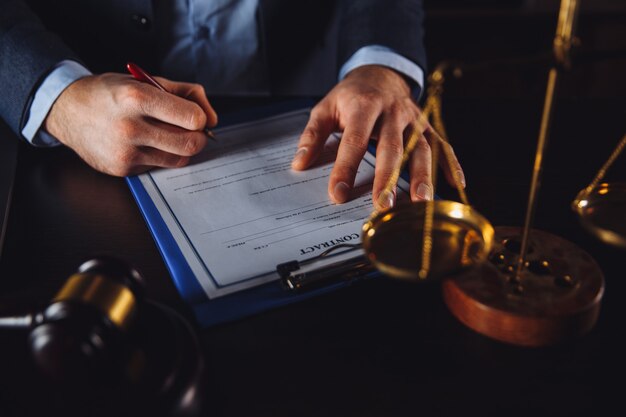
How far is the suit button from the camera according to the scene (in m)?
1.12

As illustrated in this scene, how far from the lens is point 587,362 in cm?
50

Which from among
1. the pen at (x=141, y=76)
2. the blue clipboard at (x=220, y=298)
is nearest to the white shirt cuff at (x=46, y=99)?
the pen at (x=141, y=76)

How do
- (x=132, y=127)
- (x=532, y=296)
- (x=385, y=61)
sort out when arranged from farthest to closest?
1. (x=385, y=61)
2. (x=132, y=127)
3. (x=532, y=296)

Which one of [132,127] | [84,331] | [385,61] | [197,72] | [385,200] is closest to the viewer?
[84,331]

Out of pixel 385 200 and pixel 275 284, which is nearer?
pixel 275 284

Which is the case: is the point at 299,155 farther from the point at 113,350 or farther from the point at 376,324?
the point at 113,350

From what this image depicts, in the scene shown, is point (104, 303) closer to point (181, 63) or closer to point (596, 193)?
point (596, 193)

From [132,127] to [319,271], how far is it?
1.33 feet

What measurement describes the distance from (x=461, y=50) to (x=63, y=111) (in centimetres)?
200

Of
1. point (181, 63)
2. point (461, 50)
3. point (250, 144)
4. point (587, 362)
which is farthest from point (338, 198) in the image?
point (461, 50)

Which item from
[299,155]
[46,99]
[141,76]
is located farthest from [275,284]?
[46,99]

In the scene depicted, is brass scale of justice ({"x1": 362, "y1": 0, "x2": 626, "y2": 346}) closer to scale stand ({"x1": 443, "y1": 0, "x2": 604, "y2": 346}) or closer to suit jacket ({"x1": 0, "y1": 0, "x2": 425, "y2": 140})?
scale stand ({"x1": 443, "y1": 0, "x2": 604, "y2": 346})

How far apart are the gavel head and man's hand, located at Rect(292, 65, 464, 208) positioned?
0.37 m

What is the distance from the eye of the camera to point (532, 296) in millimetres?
507
